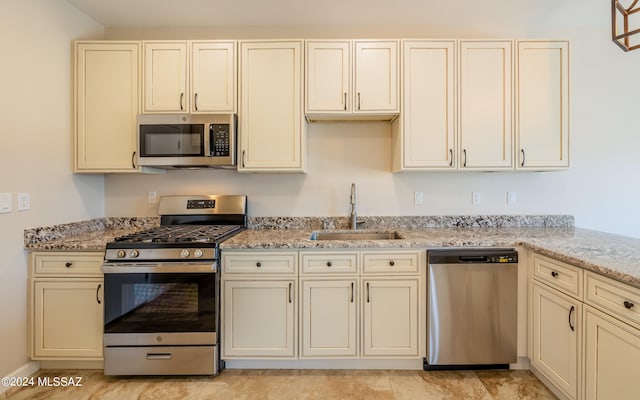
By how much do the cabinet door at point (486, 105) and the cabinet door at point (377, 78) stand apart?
531 millimetres

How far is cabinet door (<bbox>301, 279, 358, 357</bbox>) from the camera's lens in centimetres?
212

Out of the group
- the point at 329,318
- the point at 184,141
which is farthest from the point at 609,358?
the point at 184,141

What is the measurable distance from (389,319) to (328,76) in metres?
1.88

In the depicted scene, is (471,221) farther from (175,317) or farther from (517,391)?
(175,317)

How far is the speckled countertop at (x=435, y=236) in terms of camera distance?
1671 millimetres

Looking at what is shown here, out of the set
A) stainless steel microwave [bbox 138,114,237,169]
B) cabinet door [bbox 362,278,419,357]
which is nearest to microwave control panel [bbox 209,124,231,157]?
stainless steel microwave [bbox 138,114,237,169]

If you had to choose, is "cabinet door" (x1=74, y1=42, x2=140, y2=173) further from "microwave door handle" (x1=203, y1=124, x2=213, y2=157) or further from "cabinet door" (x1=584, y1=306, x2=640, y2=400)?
"cabinet door" (x1=584, y1=306, x2=640, y2=400)

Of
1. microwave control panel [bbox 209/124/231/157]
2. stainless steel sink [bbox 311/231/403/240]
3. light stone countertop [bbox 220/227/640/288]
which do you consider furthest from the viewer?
stainless steel sink [bbox 311/231/403/240]

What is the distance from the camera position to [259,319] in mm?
2115

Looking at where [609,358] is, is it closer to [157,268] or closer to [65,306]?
[157,268]

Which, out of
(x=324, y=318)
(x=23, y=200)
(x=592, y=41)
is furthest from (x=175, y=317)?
(x=592, y=41)

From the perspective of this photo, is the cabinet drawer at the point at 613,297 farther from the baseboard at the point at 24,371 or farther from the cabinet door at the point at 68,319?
the baseboard at the point at 24,371

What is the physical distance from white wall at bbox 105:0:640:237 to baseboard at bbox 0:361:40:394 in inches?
48.3

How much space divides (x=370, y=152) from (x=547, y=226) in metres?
1.71
